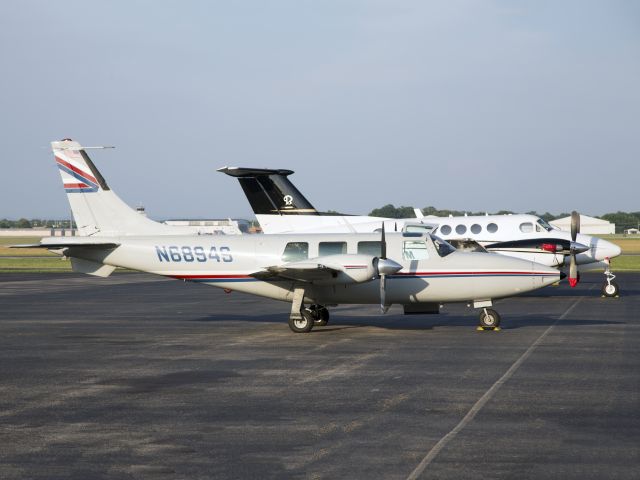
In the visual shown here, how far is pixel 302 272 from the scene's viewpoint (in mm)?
21562

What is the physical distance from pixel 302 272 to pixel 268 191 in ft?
48.8

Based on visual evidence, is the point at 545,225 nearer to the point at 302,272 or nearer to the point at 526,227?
the point at 526,227

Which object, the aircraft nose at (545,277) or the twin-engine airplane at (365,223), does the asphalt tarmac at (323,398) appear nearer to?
the aircraft nose at (545,277)

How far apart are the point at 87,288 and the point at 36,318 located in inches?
596

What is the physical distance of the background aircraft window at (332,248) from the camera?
75.3 feet

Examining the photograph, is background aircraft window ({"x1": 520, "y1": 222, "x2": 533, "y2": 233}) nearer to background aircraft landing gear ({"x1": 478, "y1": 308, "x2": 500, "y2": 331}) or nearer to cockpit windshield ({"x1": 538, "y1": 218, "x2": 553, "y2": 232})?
cockpit windshield ({"x1": 538, "y1": 218, "x2": 553, "y2": 232})

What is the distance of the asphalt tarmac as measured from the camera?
31.2 ft

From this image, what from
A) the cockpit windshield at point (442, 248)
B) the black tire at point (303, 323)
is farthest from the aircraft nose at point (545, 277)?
the black tire at point (303, 323)

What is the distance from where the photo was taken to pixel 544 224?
117ft

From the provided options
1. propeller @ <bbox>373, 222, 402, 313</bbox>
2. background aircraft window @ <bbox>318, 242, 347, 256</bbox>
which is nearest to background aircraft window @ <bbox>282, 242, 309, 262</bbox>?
background aircraft window @ <bbox>318, 242, 347, 256</bbox>

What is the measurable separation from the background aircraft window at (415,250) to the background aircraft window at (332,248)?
5.12 feet

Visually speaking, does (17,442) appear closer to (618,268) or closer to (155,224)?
(155,224)

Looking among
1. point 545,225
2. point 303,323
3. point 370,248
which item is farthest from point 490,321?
point 545,225

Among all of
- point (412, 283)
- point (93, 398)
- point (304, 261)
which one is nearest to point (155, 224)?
point (304, 261)
